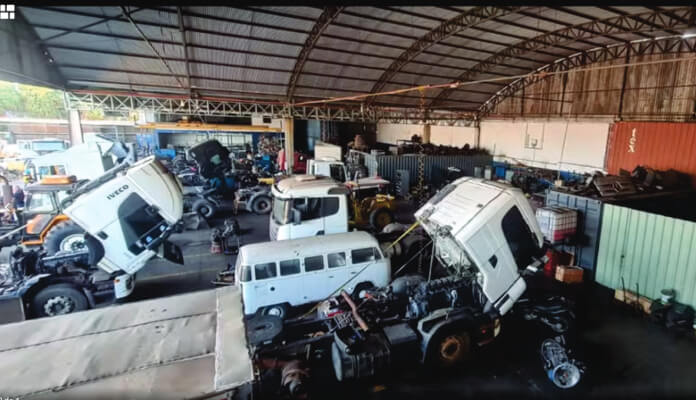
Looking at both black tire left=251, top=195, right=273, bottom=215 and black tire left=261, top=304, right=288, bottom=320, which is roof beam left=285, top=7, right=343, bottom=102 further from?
black tire left=261, top=304, right=288, bottom=320

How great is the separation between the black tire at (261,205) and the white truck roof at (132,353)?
12.7 metres

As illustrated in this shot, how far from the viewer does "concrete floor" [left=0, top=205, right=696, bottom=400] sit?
5.40 m

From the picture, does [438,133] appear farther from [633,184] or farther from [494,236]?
[494,236]

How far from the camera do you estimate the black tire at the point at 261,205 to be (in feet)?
52.6

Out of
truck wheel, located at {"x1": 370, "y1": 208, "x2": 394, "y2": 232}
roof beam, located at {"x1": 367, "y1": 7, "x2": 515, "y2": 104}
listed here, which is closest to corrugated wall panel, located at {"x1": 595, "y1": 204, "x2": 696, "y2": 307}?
truck wheel, located at {"x1": 370, "y1": 208, "x2": 394, "y2": 232}

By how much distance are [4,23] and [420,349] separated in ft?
53.2

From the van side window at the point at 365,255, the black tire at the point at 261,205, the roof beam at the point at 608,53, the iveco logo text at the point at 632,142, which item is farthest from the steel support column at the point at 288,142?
the iveco logo text at the point at 632,142

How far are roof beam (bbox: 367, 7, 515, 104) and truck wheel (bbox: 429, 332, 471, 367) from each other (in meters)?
13.1

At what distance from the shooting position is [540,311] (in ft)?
21.5

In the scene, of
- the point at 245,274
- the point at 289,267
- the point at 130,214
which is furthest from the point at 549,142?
the point at 130,214

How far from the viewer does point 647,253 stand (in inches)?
318

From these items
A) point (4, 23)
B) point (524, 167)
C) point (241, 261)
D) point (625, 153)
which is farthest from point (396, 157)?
point (4, 23)

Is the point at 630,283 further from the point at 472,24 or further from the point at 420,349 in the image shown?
the point at 472,24

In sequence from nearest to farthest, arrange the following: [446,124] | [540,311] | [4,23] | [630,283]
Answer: [540,311] → [630,283] → [4,23] → [446,124]
